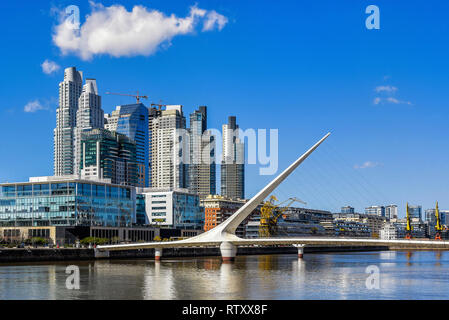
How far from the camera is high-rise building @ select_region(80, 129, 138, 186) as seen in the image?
157m

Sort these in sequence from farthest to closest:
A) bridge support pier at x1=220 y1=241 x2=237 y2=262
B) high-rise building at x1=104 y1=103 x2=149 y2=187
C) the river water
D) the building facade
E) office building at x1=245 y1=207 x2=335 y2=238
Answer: high-rise building at x1=104 y1=103 x2=149 y2=187
office building at x1=245 y1=207 x2=335 y2=238
the building facade
bridge support pier at x1=220 y1=241 x2=237 y2=262
the river water

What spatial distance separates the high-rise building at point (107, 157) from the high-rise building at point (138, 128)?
265 inches

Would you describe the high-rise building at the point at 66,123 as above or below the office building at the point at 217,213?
above

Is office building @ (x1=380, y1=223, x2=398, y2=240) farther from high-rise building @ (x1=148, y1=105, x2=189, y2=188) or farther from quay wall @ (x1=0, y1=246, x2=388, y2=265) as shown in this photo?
quay wall @ (x1=0, y1=246, x2=388, y2=265)

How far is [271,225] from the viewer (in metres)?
107

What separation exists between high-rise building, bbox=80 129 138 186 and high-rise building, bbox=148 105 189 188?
2677cm

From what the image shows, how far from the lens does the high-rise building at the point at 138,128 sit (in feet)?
567

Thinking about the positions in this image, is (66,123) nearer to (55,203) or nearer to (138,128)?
(138,128)

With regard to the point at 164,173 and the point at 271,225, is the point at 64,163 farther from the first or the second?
the point at 271,225

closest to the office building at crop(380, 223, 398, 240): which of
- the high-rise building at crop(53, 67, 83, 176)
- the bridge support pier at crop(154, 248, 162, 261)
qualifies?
the high-rise building at crop(53, 67, 83, 176)

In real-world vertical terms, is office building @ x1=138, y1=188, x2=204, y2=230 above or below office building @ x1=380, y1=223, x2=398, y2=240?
above

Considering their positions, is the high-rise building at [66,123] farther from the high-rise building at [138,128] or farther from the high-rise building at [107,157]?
the high-rise building at [107,157]

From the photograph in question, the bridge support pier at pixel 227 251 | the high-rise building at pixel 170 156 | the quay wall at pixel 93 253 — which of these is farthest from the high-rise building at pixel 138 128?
Answer: the bridge support pier at pixel 227 251
